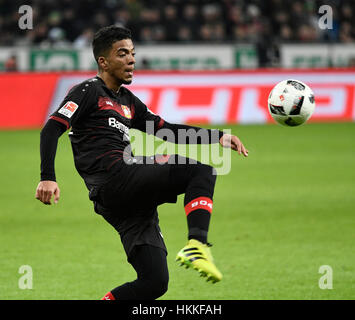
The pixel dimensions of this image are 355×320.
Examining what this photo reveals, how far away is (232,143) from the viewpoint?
210 inches

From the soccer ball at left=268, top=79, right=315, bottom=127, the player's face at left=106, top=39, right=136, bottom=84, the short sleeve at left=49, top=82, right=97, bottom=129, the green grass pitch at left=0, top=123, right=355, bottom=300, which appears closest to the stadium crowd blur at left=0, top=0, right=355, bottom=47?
the green grass pitch at left=0, top=123, right=355, bottom=300

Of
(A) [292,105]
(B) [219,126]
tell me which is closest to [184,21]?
(B) [219,126]

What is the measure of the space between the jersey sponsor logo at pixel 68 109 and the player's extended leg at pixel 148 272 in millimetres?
1033

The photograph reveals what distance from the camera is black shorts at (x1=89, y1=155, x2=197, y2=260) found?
507 centimetres

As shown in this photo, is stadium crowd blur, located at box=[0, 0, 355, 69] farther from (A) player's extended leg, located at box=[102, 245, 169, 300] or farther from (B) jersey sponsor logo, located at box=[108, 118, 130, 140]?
(A) player's extended leg, located at box=[102, 245, 169, 300]

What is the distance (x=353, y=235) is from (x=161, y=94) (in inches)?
445

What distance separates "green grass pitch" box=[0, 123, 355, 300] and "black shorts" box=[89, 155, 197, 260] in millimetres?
1389

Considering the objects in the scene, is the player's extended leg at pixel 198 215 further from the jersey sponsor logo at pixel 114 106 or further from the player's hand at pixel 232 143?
the jersey sponsor logo at pixel 114 106

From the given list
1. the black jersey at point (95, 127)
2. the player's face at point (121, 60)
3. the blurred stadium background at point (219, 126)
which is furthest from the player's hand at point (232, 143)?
the blurred stadium background at point (219, 126)

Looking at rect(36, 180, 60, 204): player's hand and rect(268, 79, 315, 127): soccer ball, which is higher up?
rect(268, 79, 315, 127): soccer ball

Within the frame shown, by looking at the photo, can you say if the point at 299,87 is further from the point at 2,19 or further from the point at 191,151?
the point at 2,19

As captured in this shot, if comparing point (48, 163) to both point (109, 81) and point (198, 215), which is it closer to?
point (109, 81)

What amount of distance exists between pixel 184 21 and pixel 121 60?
65.3 feet
